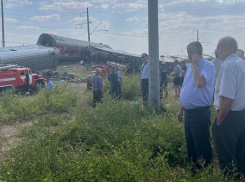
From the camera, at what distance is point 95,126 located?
19.8 feet

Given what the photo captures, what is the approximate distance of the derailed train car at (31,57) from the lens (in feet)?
79.2

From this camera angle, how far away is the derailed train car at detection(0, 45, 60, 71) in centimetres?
2414

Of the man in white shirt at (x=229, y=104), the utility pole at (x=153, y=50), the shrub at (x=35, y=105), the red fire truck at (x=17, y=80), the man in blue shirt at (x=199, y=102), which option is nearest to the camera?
the man in white shirt at (x=229, y=104)

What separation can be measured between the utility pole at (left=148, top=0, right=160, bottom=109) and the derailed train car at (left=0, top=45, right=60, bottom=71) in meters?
→ 16.7

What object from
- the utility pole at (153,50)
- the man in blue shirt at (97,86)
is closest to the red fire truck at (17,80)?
the man in blue shirt at (97,86)

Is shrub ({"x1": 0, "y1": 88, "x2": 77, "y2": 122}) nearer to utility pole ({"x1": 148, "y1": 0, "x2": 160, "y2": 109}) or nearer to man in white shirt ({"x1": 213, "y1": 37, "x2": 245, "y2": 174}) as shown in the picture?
utility pole ({"x1": 148, "y1": 0, "x2": 160, "y2": 109})

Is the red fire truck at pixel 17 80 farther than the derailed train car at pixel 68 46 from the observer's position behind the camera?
No

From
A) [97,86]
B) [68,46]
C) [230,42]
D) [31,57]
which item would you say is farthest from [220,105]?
[68,46]

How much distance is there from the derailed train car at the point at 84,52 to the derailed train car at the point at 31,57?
4282mm

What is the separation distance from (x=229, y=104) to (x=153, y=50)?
5.01 meters

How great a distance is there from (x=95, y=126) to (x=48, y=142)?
143 centimetres

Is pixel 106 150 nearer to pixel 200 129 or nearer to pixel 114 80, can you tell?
pixel 200 129

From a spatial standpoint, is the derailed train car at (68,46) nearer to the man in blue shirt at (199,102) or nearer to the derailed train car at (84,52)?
the derailed train car at (84,52)

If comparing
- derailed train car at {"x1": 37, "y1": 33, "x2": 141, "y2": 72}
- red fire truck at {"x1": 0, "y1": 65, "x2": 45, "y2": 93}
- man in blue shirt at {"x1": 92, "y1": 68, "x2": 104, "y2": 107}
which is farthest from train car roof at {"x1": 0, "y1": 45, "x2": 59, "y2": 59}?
man in blue shirt at {"x1": 92, "y1": 68, "x2": 104, "y2": 107}
